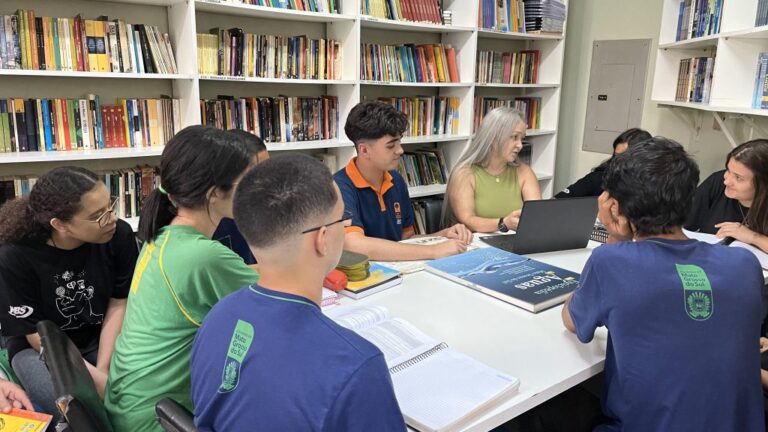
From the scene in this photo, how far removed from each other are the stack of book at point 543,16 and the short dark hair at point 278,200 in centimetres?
360

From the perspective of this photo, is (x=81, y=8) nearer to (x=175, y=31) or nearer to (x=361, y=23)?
(x=175, y=31)

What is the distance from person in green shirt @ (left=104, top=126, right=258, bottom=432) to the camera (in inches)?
47.3

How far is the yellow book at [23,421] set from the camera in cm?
130

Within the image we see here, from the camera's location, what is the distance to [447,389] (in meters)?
1.12

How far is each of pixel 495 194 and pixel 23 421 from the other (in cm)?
213

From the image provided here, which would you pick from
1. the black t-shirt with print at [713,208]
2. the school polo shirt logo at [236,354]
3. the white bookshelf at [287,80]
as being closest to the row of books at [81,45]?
the white bookshelf at [287,80]

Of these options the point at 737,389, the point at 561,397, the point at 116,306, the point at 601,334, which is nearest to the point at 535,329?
the point at 601,334

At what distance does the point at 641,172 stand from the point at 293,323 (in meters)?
0.91

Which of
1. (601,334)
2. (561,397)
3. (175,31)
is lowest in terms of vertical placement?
(561,397)

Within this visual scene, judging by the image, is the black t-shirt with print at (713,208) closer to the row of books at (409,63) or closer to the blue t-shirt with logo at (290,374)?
the row of books at (409,63)

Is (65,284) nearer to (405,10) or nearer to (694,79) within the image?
(405,10)

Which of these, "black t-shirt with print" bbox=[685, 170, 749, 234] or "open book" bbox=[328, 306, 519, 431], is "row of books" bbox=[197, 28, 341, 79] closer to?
"open book" bbox=[328, 306, 519, 431]

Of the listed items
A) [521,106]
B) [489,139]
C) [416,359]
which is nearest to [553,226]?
[489,139]

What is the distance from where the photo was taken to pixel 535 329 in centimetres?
146
